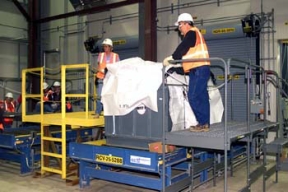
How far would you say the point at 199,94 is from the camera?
454cm

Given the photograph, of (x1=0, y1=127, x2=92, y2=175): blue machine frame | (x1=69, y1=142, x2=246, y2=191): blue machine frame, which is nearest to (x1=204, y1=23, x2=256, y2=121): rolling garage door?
(x1=69, y1=142, x2=246, y2=191): blue machine frame

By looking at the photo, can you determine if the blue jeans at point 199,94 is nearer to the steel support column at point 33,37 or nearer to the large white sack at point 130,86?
the large white sack at point 130,86

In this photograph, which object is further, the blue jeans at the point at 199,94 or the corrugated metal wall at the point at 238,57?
the corrugated metal wall at the point at 238,57

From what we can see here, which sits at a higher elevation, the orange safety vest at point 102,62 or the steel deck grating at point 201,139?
the orange safety vest at point 102,62

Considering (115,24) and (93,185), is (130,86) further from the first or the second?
(115,24)

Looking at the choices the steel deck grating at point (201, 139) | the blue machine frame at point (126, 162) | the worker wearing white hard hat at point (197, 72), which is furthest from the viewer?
the blue machine frame at point (126, 162)

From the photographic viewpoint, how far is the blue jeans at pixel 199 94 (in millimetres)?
4531

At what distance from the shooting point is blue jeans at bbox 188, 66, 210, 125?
4531mm

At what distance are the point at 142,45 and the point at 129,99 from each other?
514cm

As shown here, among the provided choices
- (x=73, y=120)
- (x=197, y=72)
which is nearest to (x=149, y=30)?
(x=73, y=120)

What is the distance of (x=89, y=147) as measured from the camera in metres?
5.60

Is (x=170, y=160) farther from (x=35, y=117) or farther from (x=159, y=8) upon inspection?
(x=159, y=8)

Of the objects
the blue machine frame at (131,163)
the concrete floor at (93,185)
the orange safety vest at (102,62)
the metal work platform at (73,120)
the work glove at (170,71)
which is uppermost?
the orange safety vest at (102,62)

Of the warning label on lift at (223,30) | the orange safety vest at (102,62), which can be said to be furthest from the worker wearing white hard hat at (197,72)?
the warning label on lift at (223,30)
